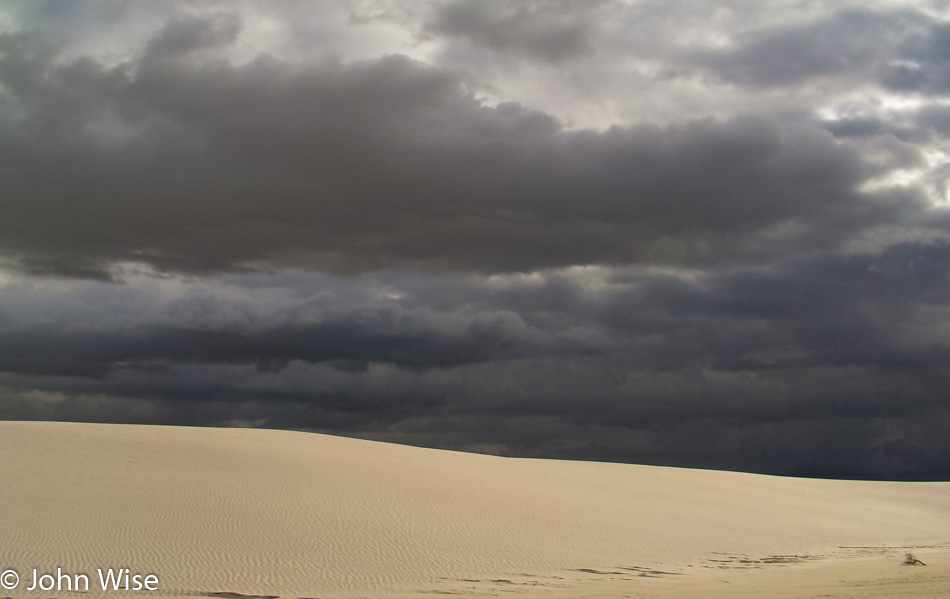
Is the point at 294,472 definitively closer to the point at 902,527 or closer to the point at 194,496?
the point at 194,496

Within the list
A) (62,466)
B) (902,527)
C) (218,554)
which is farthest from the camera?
(902,527)

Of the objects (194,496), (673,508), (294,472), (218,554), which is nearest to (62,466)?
(194,496)

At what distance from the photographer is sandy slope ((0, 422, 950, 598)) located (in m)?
17.0

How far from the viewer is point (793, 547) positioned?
26.5m

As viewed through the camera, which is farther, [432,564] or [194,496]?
[194,496]

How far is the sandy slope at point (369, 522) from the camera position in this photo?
55.6 feet

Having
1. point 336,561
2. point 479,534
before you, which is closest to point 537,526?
point 479,534

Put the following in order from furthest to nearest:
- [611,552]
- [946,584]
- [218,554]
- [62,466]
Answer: [62,466] < [611,552] < [218,554] < [946,584]

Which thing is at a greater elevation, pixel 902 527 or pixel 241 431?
pixel 241 431

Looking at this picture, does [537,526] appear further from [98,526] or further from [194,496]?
[98,526]

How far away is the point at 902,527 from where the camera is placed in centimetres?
3594

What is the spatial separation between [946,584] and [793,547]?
12795 millimetres

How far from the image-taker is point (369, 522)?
22.8 meters

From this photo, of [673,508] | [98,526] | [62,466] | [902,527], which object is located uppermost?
[62,466]
